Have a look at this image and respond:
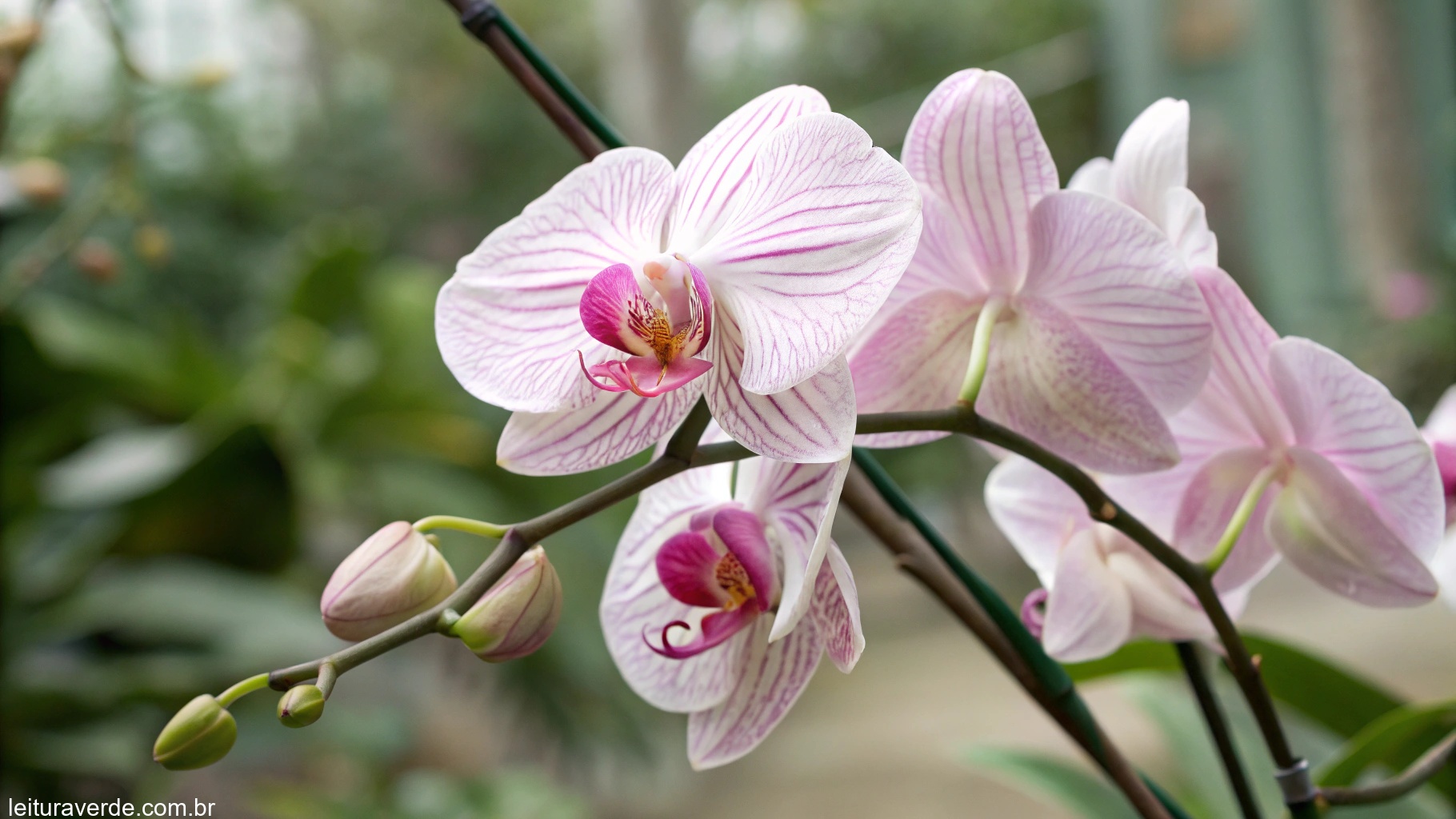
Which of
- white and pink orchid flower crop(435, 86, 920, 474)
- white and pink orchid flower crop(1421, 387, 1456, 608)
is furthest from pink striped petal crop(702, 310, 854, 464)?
white and pink orchid flower crop(1421, 387, 1456, 608)

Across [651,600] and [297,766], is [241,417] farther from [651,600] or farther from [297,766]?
[297,766]

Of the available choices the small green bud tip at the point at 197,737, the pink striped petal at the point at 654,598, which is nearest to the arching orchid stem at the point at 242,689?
the small green bud tip at the point at 197,737

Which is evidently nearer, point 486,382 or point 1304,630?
point 486,382

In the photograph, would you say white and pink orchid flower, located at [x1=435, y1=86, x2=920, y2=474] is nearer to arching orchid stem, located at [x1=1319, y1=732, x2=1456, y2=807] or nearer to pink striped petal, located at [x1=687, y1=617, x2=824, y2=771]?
pink striped petal, located at [x1=687, y1=617, x2=824, y2=771]

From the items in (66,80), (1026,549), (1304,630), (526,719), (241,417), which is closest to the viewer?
(1026,549)

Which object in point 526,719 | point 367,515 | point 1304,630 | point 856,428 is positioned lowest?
point 1304,630

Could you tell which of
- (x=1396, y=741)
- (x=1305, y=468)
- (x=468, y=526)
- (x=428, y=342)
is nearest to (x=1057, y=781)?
(x=1396, y=741)

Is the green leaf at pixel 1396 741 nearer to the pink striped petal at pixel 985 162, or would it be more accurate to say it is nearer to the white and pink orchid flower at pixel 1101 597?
the white and pink orchid flower at pixel 1101 597

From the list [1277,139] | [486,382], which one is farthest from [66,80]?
[1277,139]
